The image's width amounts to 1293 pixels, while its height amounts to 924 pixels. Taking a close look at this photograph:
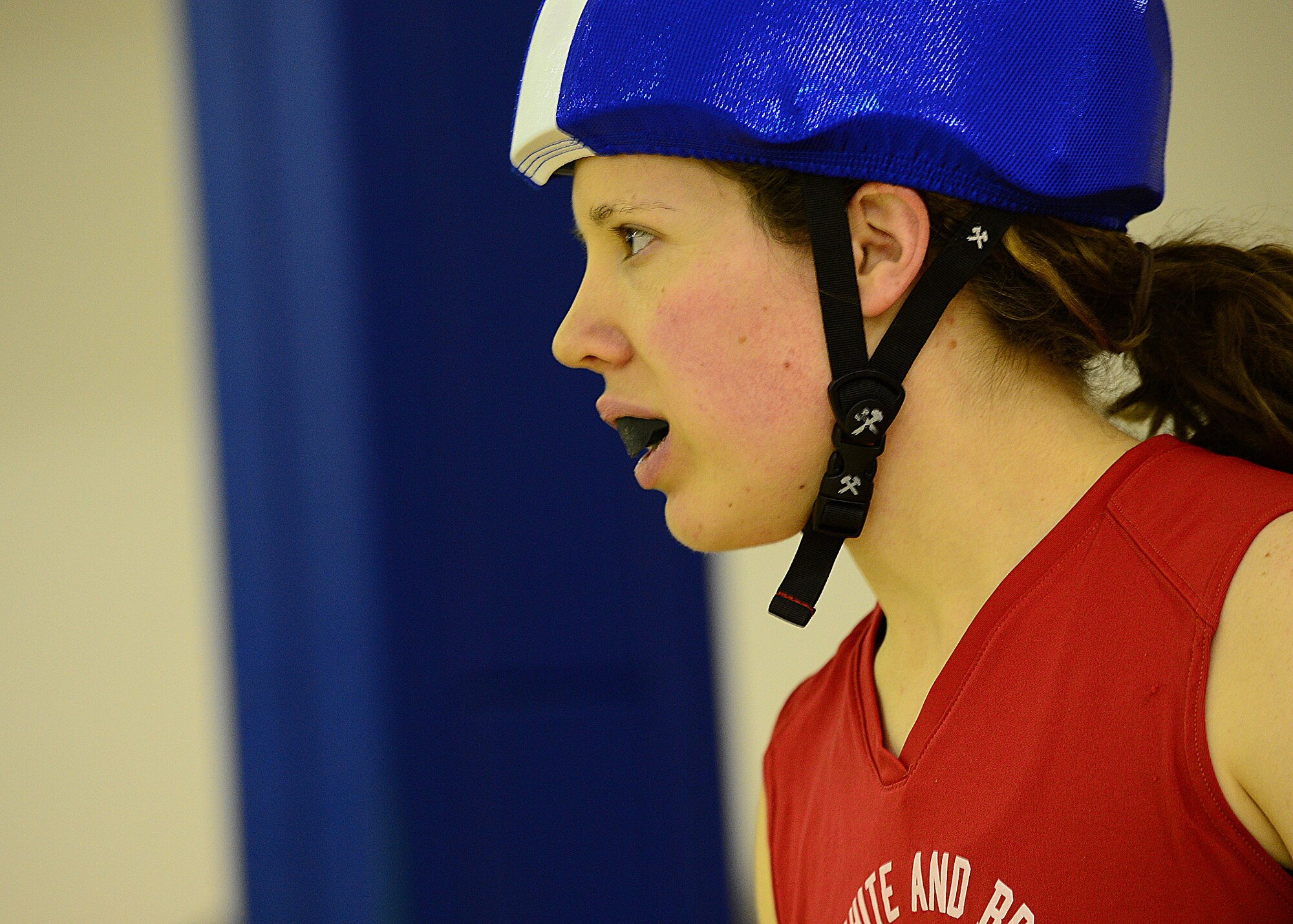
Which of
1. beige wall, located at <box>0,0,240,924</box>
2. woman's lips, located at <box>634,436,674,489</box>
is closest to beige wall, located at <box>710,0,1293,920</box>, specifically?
woman's lips, located at <box>634,436,674,489</box>

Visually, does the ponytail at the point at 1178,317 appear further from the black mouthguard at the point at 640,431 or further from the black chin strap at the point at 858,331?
the black mouthguard at the point at 640,431

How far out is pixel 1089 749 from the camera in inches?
28.7

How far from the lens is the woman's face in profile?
2.85 ft

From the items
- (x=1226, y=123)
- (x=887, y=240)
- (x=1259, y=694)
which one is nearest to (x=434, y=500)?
(x=887, y=240)

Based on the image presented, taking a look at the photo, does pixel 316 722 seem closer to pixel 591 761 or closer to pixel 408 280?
pixel 591 761

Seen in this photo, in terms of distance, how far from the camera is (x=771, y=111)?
0.82 metres

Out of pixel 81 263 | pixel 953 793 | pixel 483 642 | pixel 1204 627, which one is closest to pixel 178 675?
pixel 81 263

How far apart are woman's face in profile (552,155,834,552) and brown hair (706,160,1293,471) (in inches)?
1.1

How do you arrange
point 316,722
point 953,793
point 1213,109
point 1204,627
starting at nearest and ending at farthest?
point 1204,627 < point 953,793 < point 316,722 < point 1213,109

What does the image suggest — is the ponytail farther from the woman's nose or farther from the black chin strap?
the woman's nose

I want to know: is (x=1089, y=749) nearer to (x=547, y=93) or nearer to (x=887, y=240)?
(x=887, y=240)

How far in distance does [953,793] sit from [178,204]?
8.00 feet

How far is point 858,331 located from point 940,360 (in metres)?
0.07

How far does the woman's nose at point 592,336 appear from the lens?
929mm
